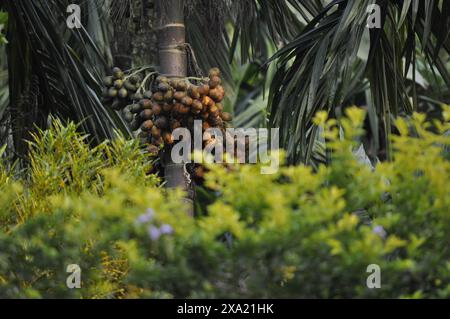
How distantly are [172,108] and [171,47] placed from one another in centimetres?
53

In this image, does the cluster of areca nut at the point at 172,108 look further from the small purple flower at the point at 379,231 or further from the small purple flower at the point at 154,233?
the small purple flower at the point at 379,231

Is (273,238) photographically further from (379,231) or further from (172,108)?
(172,108)

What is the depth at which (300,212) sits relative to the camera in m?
3.73

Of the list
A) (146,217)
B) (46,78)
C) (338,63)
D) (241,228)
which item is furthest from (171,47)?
(241,228)

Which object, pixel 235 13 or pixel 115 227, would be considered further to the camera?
pixel 235 13

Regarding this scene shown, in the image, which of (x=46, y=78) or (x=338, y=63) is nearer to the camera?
(x=338, y=63)

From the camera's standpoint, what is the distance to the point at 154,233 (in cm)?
379

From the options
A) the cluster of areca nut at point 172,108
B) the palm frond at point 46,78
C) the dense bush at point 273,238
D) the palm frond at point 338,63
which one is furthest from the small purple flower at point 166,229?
the palm frond at point 46,78

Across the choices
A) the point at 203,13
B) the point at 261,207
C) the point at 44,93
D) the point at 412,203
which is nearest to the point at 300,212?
the point at 261,207

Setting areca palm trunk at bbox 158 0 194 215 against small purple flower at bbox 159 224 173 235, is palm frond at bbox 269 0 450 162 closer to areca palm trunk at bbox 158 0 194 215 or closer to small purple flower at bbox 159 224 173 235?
areca palm trunk at bbox 158 0 194 215

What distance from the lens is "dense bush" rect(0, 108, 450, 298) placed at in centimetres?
367

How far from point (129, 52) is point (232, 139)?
232 cm

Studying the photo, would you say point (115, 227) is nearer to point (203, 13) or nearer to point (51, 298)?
point (51, 298)

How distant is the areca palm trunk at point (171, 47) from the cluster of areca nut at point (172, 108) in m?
0.13
